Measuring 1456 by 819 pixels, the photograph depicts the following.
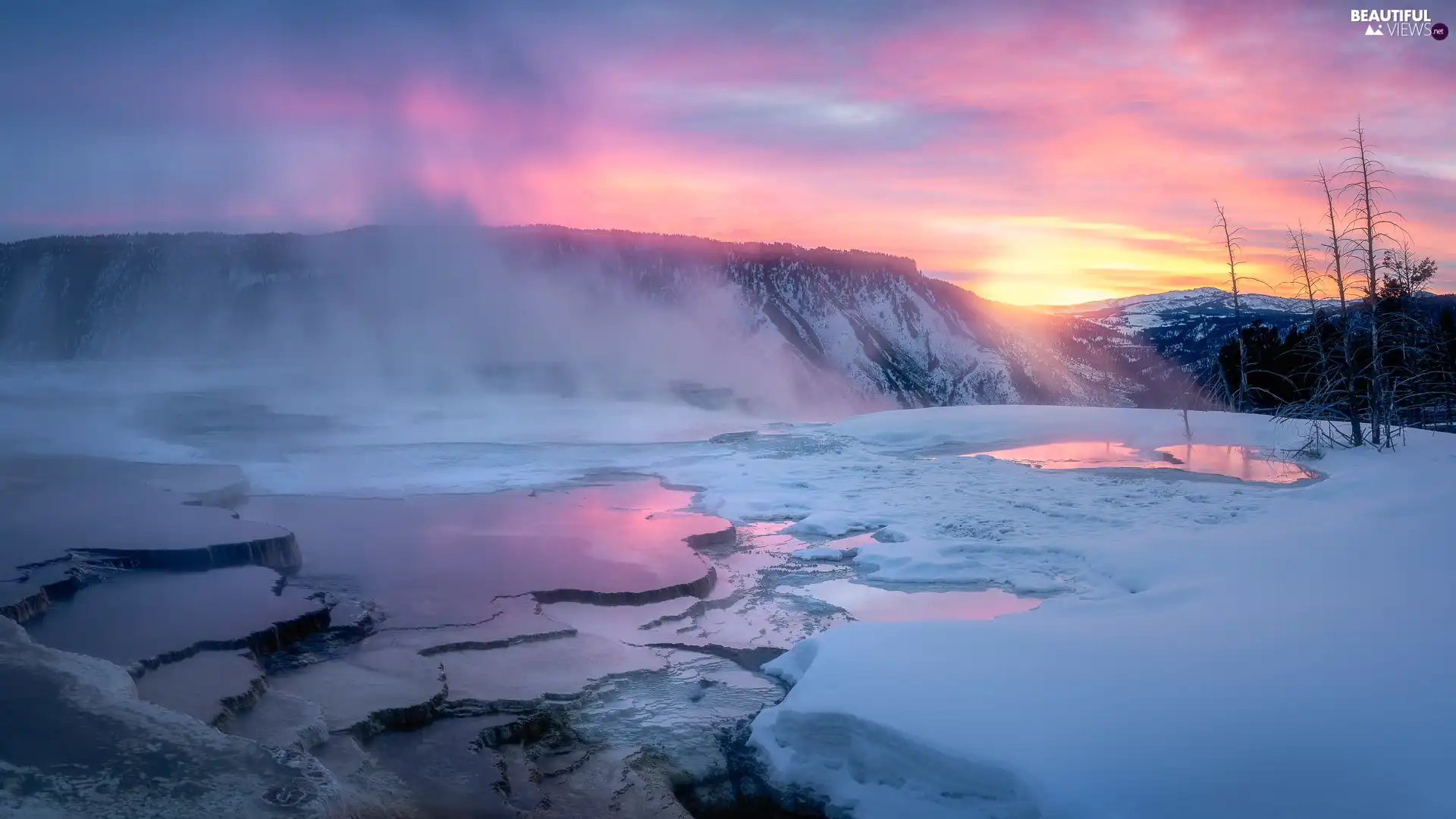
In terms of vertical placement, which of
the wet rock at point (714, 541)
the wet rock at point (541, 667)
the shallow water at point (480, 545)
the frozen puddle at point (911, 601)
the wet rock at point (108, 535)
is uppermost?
the wet rock at point (108, 535)

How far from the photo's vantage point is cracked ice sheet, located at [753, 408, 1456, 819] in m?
3.43

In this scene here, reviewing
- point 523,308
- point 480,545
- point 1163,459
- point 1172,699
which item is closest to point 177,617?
point 480,545

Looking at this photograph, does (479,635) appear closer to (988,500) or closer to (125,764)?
(125,764)

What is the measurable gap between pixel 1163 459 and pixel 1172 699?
10.1m

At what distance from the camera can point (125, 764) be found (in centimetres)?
353

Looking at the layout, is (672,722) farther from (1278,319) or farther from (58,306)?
(1278,319)

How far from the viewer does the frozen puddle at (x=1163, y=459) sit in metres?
11.5

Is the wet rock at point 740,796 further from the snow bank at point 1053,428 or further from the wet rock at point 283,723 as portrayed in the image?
the snow bank at point 1053,428

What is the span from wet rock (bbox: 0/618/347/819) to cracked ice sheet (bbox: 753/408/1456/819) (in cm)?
225

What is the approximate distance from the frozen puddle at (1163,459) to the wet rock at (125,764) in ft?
36.2

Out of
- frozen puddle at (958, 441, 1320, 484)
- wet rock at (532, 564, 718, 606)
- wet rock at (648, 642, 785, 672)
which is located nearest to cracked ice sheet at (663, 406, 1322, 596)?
frozen puddle at (958, 441, 1320, 484)

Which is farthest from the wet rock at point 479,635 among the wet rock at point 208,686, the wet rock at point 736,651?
the wet rock at point 208,686

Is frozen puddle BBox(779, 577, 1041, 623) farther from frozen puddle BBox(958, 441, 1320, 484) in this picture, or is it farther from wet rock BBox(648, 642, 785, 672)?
frozen puddle BBox(958, 441, 1320, 484)

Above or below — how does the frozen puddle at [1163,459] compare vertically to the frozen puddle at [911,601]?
above
